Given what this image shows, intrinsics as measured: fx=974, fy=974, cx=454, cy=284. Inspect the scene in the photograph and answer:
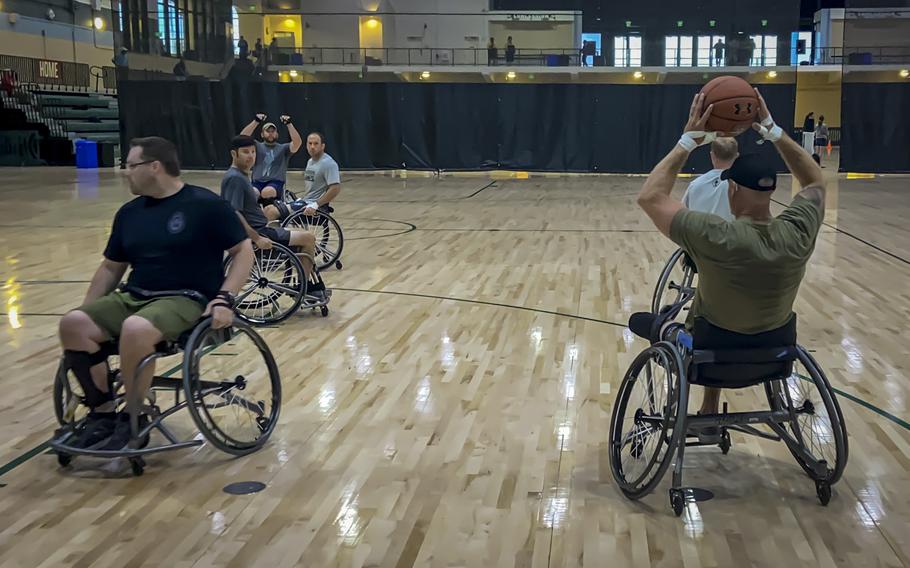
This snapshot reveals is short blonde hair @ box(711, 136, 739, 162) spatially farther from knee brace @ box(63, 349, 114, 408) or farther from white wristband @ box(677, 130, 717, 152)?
knee brace @ box(63, 349, 114, 408)

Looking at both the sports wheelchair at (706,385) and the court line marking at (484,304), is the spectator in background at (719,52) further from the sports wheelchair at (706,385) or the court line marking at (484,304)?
the sports wheelchair at (706,385)

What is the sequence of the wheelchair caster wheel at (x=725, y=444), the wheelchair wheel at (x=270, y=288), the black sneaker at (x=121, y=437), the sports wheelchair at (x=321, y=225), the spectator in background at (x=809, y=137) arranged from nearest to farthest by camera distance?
the black sneaker at (x=121, y=437) < the wheelchair caster wheel at (x=725, y=444) < the wheelchair wheel at (x=270, y=288) < the sports wheelchair at (x=321, y=225) < the spectator in background at (x=809, y=137)

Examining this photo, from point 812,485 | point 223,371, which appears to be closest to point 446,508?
point 812,485

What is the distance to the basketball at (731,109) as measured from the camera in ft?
9.93

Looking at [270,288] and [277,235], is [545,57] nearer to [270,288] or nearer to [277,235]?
[277,235]

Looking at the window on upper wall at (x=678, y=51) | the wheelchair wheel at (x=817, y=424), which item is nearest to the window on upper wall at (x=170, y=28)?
the window on upper wall at (x=678, y=51)

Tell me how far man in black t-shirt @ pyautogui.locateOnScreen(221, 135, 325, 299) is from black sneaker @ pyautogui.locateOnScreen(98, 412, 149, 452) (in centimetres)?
197

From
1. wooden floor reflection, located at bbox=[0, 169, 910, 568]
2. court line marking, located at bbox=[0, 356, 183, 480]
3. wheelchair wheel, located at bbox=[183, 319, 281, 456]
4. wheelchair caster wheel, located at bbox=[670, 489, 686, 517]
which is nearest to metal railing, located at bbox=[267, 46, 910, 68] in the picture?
wooden floor reflection, located at bbox=[0, 169, 910, 568]

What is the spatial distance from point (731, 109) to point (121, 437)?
Answer: 229cm

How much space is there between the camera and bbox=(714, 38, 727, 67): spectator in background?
63.2 ft

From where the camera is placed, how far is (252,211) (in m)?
5.82

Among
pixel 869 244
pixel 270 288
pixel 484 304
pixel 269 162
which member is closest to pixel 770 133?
pixel 484 304

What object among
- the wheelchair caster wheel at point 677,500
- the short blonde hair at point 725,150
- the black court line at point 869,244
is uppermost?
the short blonde hair at point 725,150

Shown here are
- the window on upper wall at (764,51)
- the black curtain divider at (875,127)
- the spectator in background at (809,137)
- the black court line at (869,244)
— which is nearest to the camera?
Answer: the black court line at (869,244)
